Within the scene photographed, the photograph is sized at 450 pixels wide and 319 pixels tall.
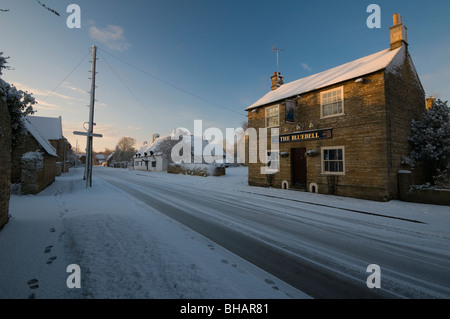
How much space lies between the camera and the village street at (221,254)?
288 cm

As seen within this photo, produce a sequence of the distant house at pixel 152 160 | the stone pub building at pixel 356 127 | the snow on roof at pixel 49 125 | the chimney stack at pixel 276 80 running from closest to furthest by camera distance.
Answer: the stone pub building at pixel 356 127
the chimney stack at pixel 276 80
the snow on roof at pixel 49 125
the distant house at pixel 152 160

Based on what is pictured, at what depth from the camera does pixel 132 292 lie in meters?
2.69

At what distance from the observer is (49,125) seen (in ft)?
113

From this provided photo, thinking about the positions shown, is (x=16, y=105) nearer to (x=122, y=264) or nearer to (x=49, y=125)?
(x=122, y=264)

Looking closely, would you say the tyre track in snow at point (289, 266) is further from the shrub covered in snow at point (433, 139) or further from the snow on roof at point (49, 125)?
the snow on roof at point (49, 125)

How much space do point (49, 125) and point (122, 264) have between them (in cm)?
4269

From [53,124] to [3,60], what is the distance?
39.4 m

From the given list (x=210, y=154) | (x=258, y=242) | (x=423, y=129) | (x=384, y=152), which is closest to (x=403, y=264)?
(x=258, y=242)

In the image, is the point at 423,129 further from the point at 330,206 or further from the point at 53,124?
the point at 53,124

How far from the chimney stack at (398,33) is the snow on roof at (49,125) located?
4216 centimetres

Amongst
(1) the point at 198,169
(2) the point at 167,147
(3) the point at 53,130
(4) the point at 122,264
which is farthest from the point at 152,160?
(4) the point at 122,264

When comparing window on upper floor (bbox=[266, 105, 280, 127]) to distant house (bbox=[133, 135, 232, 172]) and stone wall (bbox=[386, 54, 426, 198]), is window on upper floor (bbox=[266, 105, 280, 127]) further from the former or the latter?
distant house (bbox=[133, 135, 232, 172])

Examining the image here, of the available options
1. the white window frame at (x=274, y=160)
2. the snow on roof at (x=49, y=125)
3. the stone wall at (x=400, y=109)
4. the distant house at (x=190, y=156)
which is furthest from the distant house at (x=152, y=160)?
the stone wall at (x=400, y=109)

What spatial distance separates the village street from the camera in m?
2.88
